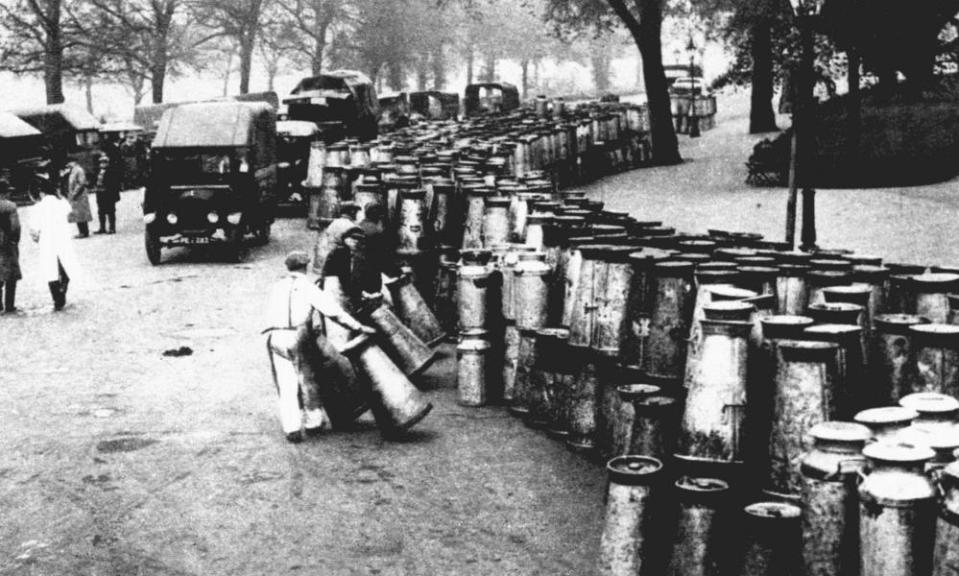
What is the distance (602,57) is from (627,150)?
54165mm

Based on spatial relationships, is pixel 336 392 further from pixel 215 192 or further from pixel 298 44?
pixel 298 44

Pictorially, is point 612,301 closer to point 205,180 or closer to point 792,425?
point 792,425

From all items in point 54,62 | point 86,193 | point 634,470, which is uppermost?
point 54,62

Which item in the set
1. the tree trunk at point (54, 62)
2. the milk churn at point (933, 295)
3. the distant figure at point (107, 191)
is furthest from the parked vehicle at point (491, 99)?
the milk churn at point (933, 295)

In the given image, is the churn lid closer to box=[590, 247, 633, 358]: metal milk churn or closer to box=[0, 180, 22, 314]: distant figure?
box=[590, 247, 633, 358]: metal milk churn

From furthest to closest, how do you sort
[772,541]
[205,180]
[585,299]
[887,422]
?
[205,180], [585,299], [772,541], [887,422]

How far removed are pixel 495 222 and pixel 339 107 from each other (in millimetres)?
18729

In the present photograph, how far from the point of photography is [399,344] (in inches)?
390

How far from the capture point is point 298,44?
185 feet

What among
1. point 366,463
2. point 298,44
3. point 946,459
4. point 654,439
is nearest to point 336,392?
point 366,463

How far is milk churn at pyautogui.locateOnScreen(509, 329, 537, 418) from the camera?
29.1ft

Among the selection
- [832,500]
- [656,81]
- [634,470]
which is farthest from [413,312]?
[656,81]


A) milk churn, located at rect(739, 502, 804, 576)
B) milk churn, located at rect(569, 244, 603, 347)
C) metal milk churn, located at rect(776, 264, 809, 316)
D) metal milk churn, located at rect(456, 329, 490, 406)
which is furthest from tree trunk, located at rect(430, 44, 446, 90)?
milk churn, located at rect(739, 502, 804, 576)

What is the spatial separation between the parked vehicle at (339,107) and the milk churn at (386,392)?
19.6 m
